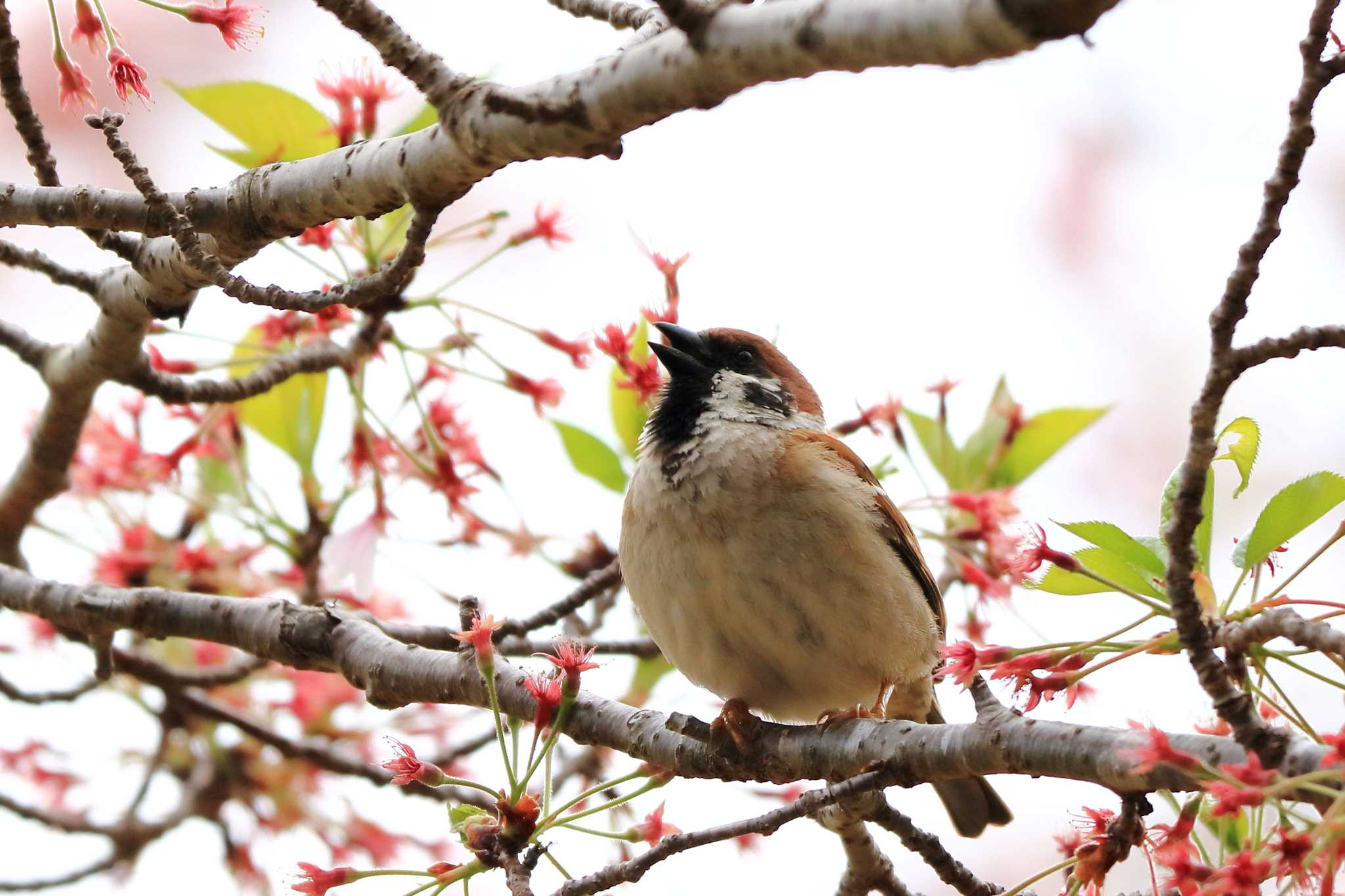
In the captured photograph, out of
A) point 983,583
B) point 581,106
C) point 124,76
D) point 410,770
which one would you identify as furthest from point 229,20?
point 983,583

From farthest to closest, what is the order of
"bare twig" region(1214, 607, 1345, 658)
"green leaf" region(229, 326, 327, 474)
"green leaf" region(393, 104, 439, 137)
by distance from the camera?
"green leaf" region(229, 326, 327, 474) → "green leaf" region(393, 104, 439, 137) → "bare twig" region(1214, 607, 1345, 658)

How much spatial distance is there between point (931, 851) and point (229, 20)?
7.43ft

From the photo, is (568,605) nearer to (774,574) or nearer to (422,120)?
(774,574)

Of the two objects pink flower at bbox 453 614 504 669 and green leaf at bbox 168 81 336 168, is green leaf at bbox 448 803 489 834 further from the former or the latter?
green leaf at bbox 168 81 336 168

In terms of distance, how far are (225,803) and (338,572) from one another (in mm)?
1111

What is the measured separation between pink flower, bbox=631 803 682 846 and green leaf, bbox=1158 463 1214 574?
47.8 inches

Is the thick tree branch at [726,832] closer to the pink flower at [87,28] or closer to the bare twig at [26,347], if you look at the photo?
the pink flower at [87,28]

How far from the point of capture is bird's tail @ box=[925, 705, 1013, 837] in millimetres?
4090

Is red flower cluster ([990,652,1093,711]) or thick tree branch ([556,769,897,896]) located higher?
red flower cluster ([990,652,1093,711])

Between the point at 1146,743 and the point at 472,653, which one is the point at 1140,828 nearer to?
the point at 1146,743

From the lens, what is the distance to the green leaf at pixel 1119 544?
96.1 inches

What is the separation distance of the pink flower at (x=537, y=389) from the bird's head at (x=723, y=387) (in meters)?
0.31

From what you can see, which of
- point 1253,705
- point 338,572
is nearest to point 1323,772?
point 1253,705

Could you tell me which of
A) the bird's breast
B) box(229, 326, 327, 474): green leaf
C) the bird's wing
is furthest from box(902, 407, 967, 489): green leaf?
box(229, 326, 327, 474): green leaf
